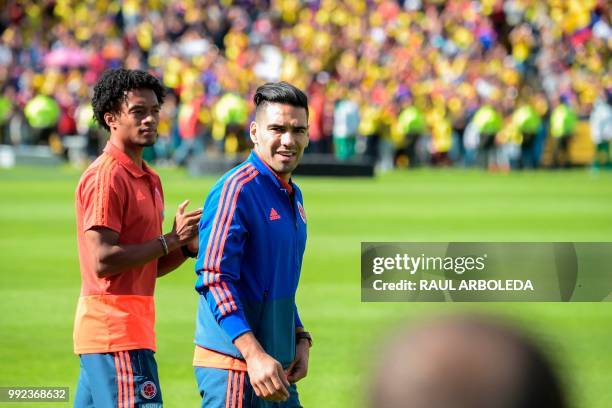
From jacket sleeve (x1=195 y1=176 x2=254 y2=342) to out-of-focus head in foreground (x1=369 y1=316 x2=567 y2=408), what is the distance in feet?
8.06

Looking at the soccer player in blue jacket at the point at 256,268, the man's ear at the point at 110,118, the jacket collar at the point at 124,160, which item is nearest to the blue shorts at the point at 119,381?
the soccer player in blue jacket at the point at 256,268

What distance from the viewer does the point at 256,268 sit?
13.0 feet

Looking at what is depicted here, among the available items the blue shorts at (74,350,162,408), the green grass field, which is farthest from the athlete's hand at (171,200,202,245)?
the green grass field

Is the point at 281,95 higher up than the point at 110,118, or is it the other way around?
the point at 281,95

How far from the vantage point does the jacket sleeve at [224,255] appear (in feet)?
12.4

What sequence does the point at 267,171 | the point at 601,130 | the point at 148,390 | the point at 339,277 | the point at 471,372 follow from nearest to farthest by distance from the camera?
1. the point at 471,372
2. the point at 267,171
3. the point at 148,390
4. the point at 339,277
5. the point at 601,130

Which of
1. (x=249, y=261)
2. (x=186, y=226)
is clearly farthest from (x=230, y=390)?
(x=186, y=226)

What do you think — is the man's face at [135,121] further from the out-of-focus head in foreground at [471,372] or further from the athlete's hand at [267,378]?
the out-of-focus head in foreground at [471,372]

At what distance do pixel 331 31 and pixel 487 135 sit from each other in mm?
7160

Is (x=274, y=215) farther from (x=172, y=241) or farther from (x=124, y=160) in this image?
(x=124, y=160)

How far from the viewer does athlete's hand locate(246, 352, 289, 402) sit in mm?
3658

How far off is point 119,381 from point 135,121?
1034 millimetres

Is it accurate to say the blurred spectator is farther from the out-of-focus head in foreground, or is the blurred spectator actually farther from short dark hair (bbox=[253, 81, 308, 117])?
the out-of-focus head in foreground

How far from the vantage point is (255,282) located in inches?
156
